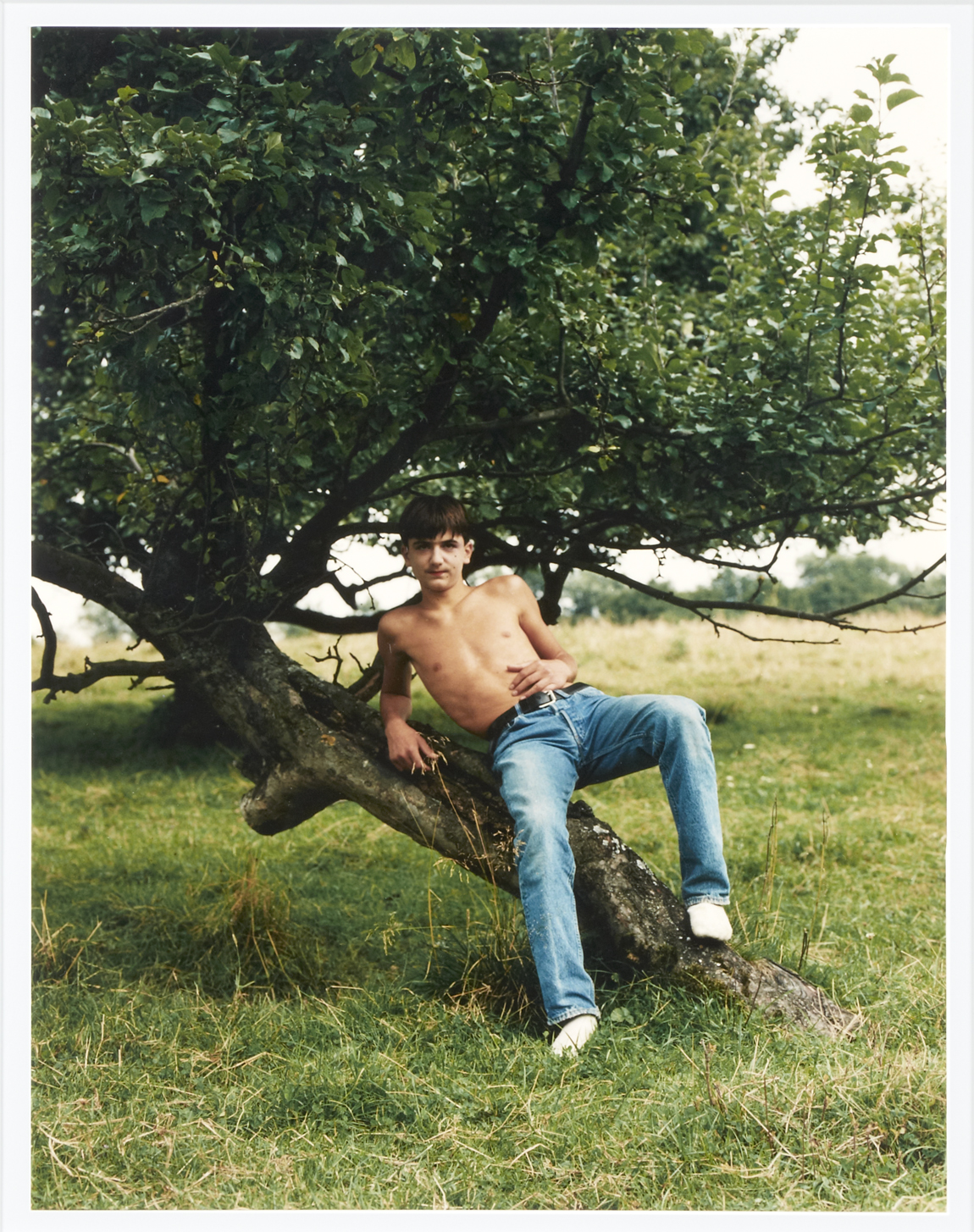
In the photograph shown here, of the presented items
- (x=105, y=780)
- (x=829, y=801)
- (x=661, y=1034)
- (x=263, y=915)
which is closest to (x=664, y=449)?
(x=661, y=1034)

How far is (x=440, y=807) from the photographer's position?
3.69 metres

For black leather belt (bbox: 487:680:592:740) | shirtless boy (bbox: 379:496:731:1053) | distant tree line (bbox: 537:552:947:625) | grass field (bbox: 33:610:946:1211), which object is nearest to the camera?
grass field (bbox: 33:610:946:1211)

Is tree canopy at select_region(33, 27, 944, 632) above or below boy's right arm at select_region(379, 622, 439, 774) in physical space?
above

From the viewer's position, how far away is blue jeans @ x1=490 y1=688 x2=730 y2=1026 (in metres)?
3.05

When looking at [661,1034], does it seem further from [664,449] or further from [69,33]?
[69,33]

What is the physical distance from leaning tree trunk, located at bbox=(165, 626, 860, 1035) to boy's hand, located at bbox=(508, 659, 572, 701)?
443 millimetres

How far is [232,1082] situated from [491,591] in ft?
5.98

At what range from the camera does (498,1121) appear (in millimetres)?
2732

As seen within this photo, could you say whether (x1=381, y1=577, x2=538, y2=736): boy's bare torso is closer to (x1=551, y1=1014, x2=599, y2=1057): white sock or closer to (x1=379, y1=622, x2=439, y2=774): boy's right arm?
(x1=379, y1=622, x2=439, y2=774): boy's right arm

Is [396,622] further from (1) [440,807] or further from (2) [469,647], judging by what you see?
(1) [440,807]

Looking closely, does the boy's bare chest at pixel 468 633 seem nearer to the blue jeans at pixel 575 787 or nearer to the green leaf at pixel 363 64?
the blue jeans at pixel 575 787

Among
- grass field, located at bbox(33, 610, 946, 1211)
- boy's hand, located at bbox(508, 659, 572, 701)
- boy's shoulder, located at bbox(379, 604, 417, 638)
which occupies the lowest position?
grass field, located at bbox(33, 610, 946, 1211)

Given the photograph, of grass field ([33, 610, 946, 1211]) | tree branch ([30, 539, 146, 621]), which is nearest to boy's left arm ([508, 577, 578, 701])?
grass field ([33, 610, 946, 1211])

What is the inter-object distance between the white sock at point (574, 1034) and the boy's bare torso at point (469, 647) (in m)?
1.03
